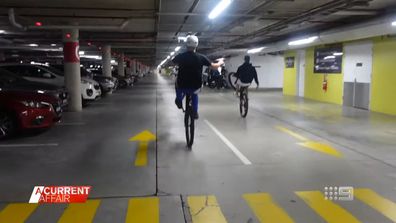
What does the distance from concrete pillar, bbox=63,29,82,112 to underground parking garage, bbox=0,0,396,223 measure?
45mm

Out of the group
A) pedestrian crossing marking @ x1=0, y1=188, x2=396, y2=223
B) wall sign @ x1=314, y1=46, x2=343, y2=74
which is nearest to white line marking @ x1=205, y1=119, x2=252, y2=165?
pedestrian crossing marking @ x1=0, y1=188, x2=396, y2=223

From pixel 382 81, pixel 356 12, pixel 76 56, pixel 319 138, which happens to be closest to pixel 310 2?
pixel 356 12

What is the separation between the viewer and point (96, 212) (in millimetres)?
4098


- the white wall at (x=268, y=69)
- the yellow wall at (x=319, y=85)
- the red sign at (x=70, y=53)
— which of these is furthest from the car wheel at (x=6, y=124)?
the white wall at (x=268, y=69)

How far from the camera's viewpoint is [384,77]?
13086 millimetres

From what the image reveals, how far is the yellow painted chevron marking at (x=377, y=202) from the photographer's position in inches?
161

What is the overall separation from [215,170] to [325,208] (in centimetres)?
180

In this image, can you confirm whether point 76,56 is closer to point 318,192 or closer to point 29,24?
point 29,24

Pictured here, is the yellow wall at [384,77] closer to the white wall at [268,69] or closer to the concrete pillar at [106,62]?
the white wall at [268,69]

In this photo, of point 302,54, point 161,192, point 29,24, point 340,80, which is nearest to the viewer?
point 161,192

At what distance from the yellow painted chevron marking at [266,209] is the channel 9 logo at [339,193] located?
682mm

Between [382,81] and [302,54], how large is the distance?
745cm

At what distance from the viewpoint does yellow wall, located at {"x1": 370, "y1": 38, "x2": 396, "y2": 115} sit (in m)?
12.6

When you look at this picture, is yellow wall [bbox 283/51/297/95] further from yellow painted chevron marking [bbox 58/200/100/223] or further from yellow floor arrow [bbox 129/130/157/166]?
yellow painted chevron marking [bbox 58/200/100/223]
